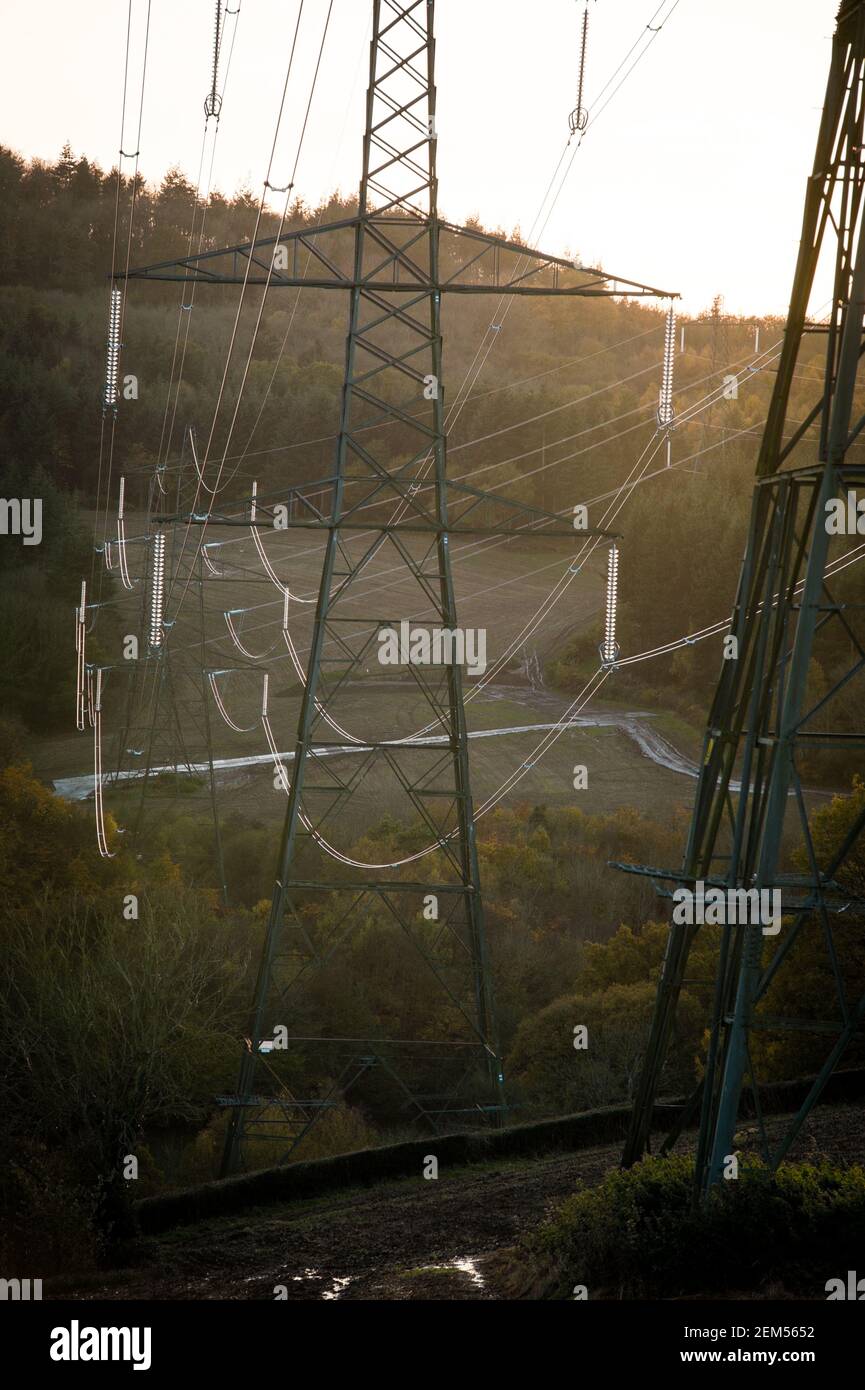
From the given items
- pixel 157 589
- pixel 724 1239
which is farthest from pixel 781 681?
pixel 157 589

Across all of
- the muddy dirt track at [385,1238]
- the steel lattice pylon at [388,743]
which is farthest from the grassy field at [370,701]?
the muddy dirt track at [385,1238]

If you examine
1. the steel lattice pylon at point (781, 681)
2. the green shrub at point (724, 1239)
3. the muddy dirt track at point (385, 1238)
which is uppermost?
the steel lattice pylon at point (781, 681)

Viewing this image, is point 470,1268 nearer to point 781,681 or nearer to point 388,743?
point 781,681

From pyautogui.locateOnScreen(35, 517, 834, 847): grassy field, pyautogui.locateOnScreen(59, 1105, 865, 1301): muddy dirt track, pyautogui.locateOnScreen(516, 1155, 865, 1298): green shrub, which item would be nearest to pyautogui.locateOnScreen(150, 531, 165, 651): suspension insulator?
pyautogui.locateOnScreen(35, 517, 834, 847): grassy field

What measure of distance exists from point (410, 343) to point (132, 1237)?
9792cm

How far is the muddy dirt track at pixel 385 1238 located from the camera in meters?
12.4

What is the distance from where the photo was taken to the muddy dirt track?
12445mm

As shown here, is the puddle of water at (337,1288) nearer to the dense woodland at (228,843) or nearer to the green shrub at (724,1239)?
the green shrub at (724,1239)

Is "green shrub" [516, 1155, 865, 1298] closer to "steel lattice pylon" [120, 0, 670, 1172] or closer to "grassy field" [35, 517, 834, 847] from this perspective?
"steel lattice pylon" [120, 0, 670, 1172]

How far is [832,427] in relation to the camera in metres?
10.7

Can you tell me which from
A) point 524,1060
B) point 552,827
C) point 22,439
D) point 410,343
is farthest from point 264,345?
point 524,1060

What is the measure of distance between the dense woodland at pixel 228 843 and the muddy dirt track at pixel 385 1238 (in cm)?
153

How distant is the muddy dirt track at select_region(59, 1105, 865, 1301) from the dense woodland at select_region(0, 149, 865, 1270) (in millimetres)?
1535

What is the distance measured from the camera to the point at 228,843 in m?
38.8
